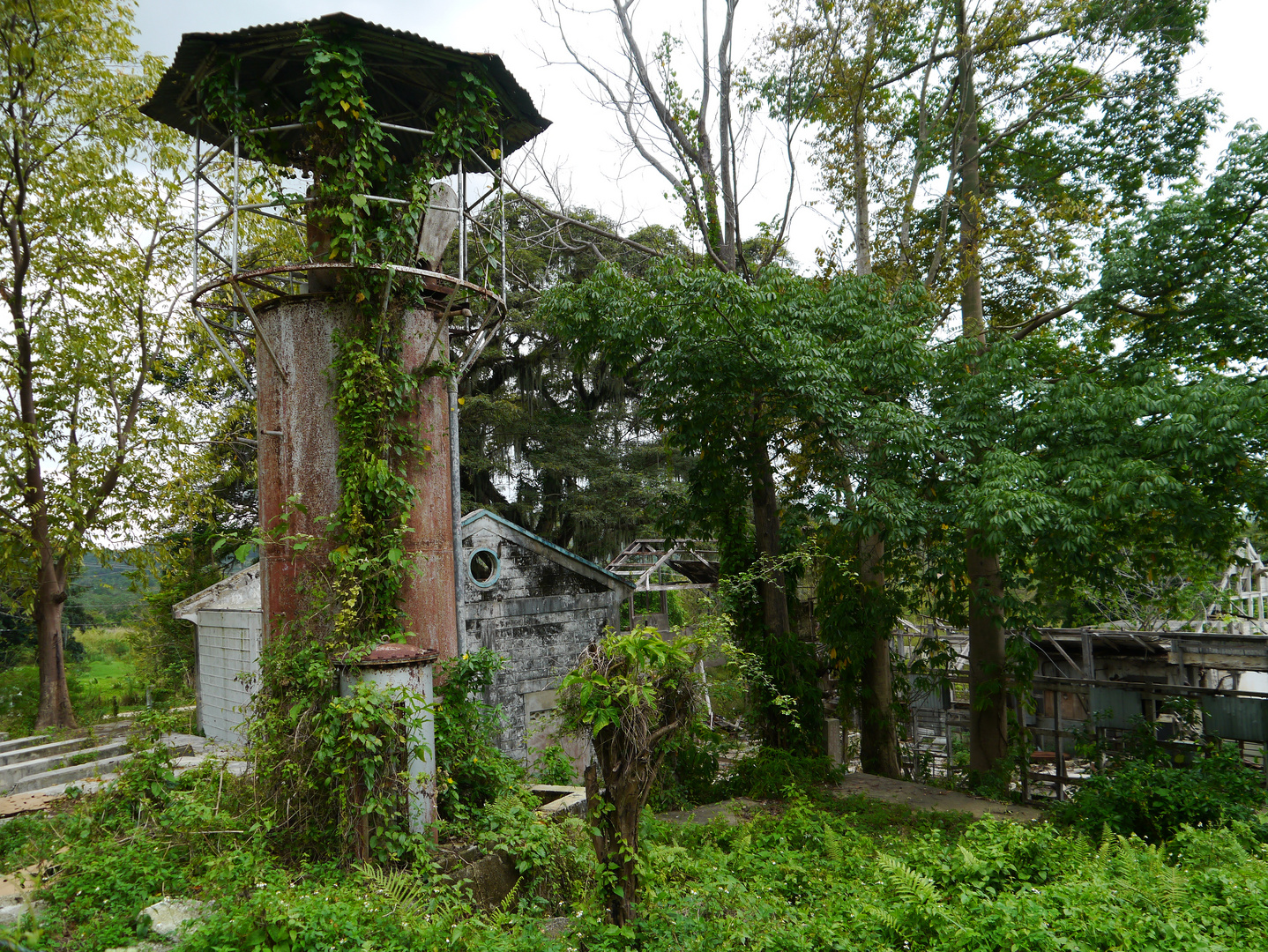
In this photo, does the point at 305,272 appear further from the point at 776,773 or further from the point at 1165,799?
the point at 1165,799

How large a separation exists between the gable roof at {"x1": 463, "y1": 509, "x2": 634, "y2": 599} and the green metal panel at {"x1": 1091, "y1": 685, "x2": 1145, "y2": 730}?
7.31 metres

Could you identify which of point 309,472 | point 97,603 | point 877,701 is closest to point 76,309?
point 309,472

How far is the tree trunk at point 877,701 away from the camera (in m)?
12.9

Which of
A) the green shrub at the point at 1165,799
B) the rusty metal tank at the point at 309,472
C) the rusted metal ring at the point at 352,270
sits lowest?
the green shrub at the point at 1165,799

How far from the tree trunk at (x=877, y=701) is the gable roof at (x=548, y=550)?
413cm

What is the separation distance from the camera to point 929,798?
1095cm

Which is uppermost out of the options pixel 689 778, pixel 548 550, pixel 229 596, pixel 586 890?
pixel 548 550

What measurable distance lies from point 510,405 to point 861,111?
11.9m

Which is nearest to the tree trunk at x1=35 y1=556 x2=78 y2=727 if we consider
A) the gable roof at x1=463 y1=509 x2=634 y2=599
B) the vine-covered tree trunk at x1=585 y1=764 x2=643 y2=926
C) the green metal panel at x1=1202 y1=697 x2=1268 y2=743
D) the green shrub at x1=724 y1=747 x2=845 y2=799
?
the gable roof at x1=463 y1=509 x2=634 y2=599

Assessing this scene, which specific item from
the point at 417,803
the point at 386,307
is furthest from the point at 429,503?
the point at 417,803

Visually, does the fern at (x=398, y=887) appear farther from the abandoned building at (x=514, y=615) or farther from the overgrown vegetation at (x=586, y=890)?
the abandoned building at (x=514, y=615)

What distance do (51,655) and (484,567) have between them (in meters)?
8.35

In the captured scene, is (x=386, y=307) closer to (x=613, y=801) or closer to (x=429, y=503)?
(x=429, y=503)

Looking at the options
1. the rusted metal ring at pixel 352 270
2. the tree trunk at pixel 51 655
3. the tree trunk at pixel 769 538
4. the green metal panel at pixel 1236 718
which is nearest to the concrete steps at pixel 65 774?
the tree trunk at pixel 51 655
